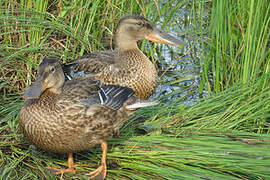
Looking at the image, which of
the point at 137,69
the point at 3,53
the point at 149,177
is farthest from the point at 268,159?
the point at 3,53

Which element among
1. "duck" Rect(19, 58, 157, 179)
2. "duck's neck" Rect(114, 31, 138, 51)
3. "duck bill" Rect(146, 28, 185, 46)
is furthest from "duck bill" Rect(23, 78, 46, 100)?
"duck bill" Rect(146, 28, 185, 46)

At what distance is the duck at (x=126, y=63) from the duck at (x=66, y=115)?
0.53m

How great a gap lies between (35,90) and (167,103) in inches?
63.4

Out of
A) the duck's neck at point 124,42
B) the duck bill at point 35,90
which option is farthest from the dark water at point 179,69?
the duck bill at point 35,90

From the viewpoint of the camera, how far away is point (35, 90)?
264 centimetres

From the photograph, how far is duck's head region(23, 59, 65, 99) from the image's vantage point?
2.64 metres

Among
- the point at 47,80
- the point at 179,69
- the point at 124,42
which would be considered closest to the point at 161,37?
the point at 124,42

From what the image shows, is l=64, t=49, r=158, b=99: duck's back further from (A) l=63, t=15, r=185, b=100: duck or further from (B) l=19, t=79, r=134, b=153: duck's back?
(B) l=19, t=79, r=134, b=153: duck's back

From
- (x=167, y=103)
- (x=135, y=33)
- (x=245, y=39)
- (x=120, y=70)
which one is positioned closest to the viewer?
(x=245, y=39)

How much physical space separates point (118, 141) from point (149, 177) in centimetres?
49

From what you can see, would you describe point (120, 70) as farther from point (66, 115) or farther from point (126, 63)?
point (66, 115)

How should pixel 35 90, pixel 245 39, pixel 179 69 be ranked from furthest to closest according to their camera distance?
pixel 179 69 < pixel 245 39 < pixel 35 90

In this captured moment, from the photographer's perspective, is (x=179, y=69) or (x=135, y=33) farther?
(x=179, y=69)

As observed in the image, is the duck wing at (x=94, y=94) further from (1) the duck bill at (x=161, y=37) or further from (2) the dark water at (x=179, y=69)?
(2) the dark water at (x=179, y=69)
